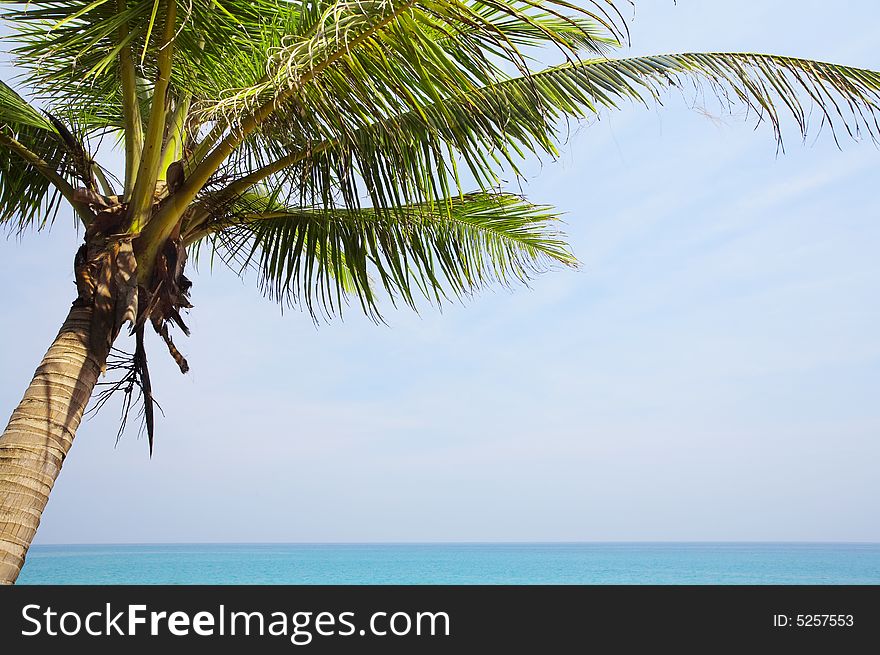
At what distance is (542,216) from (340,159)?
2.17 m

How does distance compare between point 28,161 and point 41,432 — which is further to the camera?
point 28,161

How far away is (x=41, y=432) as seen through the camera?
11.5ft

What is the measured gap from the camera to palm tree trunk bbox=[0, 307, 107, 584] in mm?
3311

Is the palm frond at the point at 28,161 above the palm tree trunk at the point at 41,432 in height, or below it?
above

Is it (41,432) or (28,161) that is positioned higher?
(28,161)

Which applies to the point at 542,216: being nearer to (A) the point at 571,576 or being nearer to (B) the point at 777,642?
(B) the point at 777,642

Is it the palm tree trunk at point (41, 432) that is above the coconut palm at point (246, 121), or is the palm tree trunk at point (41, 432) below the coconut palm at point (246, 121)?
below

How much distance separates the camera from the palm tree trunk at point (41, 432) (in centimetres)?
331

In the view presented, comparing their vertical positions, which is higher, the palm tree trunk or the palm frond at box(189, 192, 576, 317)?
the palm frond at box(189, 192, 576, 317)

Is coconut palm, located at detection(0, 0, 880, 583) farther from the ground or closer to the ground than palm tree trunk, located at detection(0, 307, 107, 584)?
farther from the ground

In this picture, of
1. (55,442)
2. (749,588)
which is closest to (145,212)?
(55,442)

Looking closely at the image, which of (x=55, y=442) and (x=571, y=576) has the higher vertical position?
(x=55, y=442)

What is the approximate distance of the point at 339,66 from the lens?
3549mm

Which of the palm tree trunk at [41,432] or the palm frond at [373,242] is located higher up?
the palm frond at [373,242]
